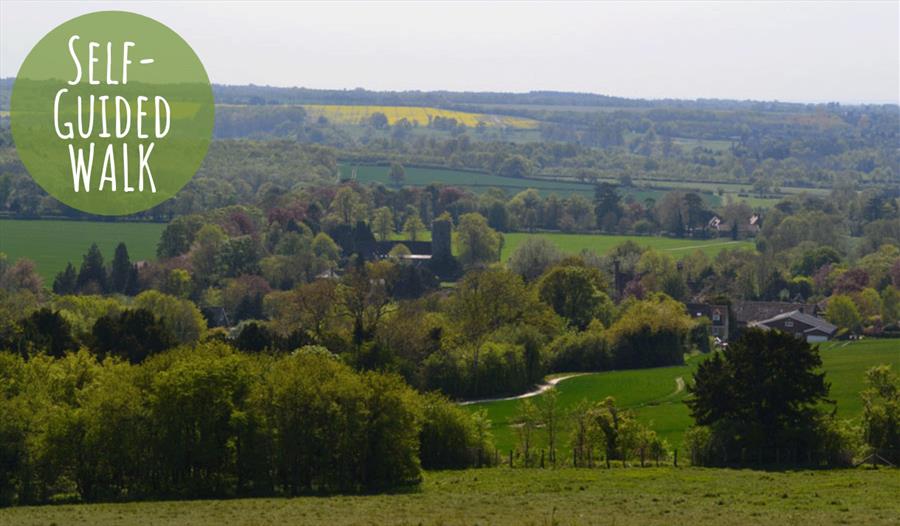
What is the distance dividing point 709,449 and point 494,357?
1751 cm

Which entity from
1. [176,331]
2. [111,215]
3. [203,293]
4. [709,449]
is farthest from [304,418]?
[111,215]

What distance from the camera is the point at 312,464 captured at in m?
33.7

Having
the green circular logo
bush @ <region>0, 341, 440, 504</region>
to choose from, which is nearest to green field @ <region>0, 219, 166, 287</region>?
the green circular logo

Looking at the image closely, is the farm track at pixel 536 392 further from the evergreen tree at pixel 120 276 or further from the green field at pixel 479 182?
the green field at pixel 479 182

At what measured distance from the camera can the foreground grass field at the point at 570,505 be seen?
87.9 feet

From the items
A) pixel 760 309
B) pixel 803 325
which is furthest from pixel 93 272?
pixel 803 325

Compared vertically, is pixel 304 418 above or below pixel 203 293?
above

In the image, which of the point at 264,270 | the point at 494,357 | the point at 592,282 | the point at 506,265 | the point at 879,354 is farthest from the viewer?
the point at 506,265

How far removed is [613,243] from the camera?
119 m

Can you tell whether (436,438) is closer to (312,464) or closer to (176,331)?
(312,464)

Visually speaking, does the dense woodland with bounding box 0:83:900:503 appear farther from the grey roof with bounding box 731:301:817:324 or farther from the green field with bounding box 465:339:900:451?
the green field with bounding box 465:339:900:451

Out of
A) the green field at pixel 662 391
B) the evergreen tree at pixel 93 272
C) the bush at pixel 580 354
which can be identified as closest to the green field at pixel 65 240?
the evergreen tree at pixel 93 272

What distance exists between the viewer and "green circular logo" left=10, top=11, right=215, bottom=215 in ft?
193

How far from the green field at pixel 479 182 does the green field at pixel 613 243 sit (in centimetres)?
2519
